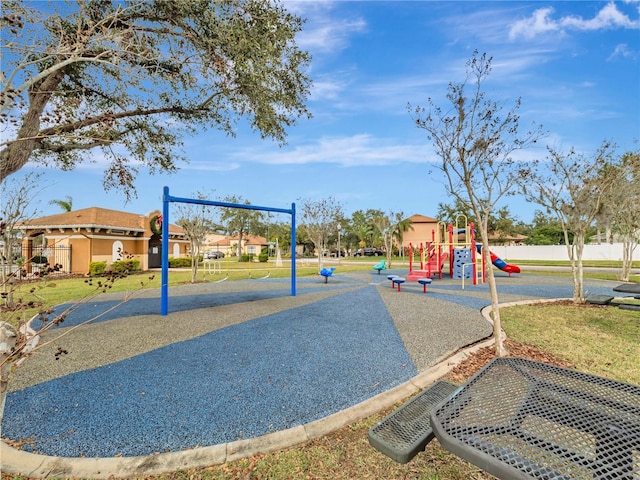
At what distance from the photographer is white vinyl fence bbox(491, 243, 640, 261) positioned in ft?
112

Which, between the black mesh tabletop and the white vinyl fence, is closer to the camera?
the black mesh tabletop

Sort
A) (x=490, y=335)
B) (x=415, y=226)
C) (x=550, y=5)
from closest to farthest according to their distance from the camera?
(x=490, y=335) < (x=550, y=5) < (x=415, y=226)

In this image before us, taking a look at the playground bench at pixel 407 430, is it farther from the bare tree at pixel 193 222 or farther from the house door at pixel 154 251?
the house door at pixel 154 251

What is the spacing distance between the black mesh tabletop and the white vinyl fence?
128ft

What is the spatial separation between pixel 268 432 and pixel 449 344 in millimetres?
3441

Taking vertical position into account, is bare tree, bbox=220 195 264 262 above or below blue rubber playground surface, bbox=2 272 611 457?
above

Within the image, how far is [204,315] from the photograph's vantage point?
706 cm

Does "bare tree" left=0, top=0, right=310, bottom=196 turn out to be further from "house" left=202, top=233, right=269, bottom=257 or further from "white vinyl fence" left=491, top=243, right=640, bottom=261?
"house" left=202, top=233, right=269, bottom=257

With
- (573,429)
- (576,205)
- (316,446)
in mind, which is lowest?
(316,446)

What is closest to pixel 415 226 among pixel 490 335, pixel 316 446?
pixel 490 335

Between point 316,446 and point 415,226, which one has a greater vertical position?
point 415,226

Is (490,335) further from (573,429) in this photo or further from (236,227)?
(236,227)

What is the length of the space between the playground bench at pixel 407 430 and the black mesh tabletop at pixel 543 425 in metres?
0.29

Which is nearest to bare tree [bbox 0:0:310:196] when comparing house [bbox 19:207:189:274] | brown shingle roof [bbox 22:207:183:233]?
house [bbox 19:207:189:274]
